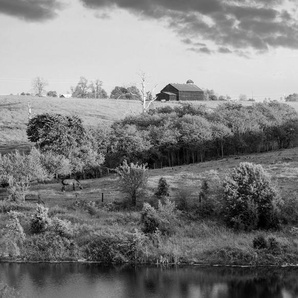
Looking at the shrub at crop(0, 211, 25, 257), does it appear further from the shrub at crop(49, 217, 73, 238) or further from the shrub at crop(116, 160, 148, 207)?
the shrub at crop(116, 160, 148, 207)

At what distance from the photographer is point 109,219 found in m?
44.4

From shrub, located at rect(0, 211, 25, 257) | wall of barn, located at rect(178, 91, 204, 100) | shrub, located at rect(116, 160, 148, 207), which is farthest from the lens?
wall of barn, located at rect(178, 91, 204, 100)

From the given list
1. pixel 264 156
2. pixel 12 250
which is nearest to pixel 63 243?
pixel 12 250

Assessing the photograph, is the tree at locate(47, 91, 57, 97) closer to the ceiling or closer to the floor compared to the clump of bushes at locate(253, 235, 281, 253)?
closer to the ceiling

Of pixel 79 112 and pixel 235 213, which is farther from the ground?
pixel 79 112

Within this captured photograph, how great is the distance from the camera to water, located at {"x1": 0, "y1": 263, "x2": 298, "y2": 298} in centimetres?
3097

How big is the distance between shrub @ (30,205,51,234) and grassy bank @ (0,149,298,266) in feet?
0.54

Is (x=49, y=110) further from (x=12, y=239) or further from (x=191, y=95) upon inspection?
(x=12, y=239)

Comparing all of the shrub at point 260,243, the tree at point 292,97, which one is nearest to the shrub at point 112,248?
the shrub at point 260,243

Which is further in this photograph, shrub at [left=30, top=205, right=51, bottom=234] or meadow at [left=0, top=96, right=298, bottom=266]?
shrub at [left=30, top=205, right=51, bottom=234]

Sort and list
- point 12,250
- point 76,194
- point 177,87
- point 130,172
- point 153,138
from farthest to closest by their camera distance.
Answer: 1. point 177,87
2. point 153,138
3. point 76,194
4. point 130,172
5. point 12,250

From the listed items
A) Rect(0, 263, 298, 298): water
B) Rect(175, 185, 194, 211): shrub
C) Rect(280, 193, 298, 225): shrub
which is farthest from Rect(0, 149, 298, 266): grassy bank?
Rect(0, 263, 298, 298): water

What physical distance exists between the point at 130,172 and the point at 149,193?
2896 millimetres

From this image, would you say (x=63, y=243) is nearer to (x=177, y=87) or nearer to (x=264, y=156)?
(x=264, y=156)
